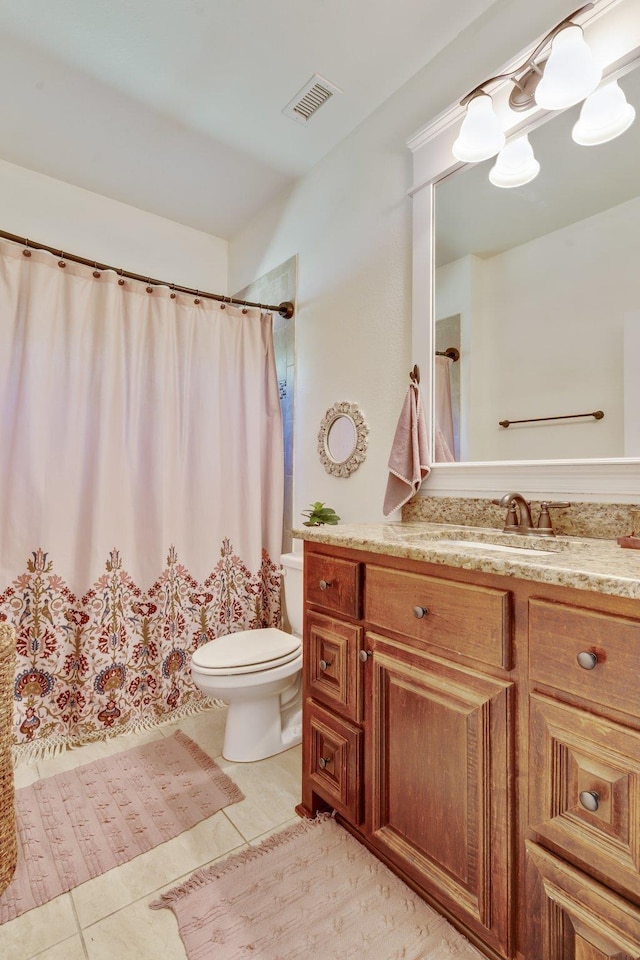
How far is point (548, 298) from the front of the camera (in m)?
1.37

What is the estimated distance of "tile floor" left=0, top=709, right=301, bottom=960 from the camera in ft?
3.38

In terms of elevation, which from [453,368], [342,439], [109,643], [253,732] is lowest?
[253,732]

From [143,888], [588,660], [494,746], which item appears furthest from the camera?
[143,888]

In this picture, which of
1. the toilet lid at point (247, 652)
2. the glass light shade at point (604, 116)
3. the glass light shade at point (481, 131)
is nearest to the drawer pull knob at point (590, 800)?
the toilet lid at point (247, 652)

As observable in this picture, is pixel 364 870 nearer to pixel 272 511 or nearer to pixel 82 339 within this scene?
pixel 272 511

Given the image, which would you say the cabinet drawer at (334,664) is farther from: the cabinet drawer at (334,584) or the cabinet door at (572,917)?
the cabinet door at (572,917)

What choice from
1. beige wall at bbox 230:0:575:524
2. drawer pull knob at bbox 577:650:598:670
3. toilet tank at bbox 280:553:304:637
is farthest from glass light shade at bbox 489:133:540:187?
toilet tank at bbox 280:553:304:637

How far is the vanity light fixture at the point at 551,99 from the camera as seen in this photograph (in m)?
1.20

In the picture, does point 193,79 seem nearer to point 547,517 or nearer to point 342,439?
point 342,439

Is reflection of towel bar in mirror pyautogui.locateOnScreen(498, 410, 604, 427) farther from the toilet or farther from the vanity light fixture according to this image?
the toilet

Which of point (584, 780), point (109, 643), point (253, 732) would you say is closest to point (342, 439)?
point (253, 732)

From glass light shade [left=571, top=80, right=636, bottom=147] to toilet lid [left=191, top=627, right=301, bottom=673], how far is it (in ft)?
6.15

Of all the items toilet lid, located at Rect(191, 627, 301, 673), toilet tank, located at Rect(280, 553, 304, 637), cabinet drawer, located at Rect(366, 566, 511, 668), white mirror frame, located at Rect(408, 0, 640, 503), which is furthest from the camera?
toilet tank, located at Rect(280, 553, 304, 637)

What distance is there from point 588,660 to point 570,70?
147 centimetres
